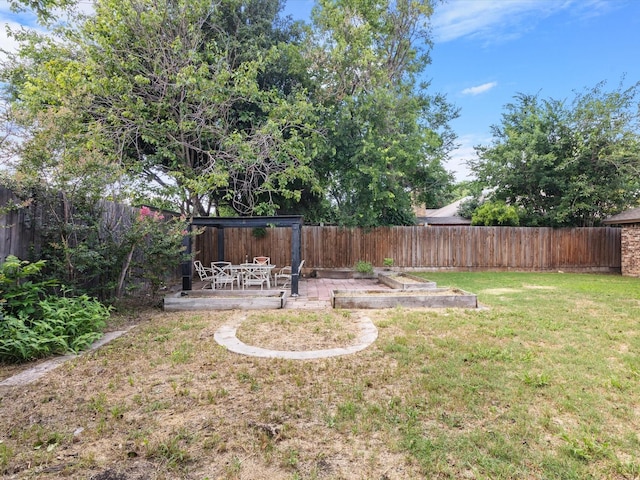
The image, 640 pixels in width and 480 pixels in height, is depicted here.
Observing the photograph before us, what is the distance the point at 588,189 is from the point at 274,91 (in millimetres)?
12007

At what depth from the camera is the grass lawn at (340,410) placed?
2.03 m

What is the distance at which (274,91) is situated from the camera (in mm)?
10242

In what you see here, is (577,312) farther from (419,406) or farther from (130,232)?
(130,232)

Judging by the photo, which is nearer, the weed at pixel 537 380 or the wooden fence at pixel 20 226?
the weed at pixel 537 380

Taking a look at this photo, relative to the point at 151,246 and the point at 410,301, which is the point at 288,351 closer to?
the point at 410,301

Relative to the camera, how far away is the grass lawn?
79.9 inches

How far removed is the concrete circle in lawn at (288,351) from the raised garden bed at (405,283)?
3.53 m

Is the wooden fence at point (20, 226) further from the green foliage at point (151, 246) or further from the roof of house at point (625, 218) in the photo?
the roof of house at point (625, 218)

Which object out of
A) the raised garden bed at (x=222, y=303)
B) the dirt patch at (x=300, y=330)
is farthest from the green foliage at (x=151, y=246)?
the dirt patch at (x=300, y=330)

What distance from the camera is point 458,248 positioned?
1354cm

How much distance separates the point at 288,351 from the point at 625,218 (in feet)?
48.2

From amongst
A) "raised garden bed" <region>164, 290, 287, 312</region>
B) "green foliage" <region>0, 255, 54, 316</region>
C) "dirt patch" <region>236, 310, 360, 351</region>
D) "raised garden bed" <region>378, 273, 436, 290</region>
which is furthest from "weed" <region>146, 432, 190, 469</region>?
"raised garden bed" <region>378, 273, 436, 290</region>

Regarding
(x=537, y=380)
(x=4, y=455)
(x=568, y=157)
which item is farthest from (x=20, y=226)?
(x=568, y=157)

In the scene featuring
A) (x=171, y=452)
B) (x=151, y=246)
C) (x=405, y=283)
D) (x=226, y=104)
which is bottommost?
(x=171, y=452)
